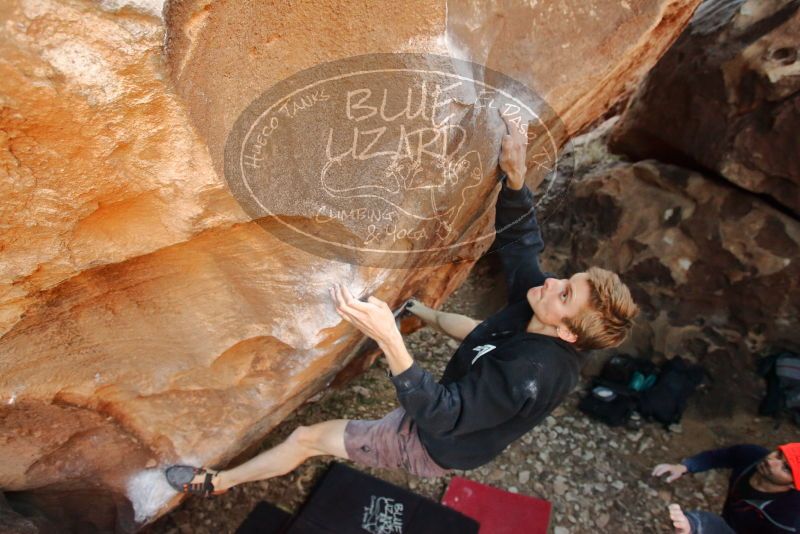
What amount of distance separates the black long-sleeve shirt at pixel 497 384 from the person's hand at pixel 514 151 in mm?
50

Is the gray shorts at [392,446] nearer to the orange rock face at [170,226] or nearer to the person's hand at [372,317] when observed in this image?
the orange rock face at [170,226]

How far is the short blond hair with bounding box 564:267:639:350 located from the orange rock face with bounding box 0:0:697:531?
585 millimetres

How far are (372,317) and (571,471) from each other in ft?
6.98

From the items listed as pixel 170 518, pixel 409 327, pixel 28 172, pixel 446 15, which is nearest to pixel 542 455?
pixel 409 327

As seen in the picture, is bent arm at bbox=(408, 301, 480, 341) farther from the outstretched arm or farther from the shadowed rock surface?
the shadowed rock surface

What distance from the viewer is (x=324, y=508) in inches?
113

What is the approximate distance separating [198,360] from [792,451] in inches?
94.2

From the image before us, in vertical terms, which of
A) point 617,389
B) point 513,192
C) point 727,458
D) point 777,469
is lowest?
point 617,389

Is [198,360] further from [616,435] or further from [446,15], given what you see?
[616,435]

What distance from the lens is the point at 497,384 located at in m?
1.82

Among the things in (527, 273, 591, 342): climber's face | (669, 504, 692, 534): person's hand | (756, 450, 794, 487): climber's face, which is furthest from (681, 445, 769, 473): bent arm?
(527, 273, 591, 342): climber's face

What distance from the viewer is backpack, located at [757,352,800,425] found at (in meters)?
3.36

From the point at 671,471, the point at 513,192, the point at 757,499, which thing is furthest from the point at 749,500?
the point at 513,192

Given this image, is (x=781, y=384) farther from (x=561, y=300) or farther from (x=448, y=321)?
(x=561, y=300)
